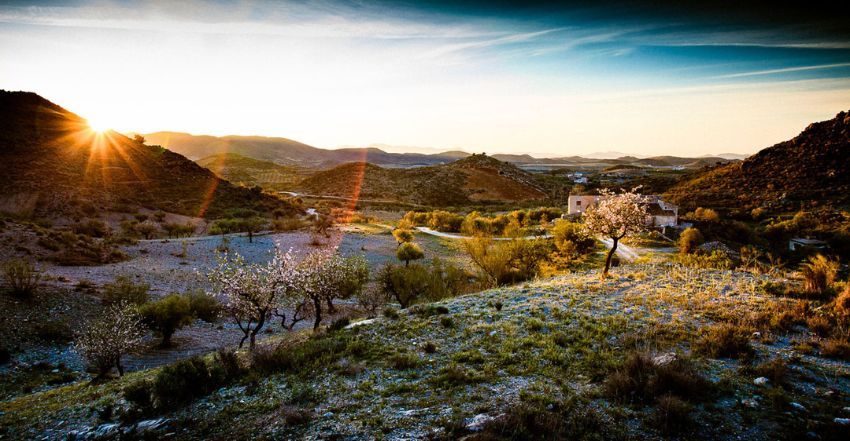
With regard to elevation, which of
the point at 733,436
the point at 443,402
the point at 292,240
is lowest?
the point at 292,240

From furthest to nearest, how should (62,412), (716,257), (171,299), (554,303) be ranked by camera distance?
(716,257) → (171,299) → (554,303) → (62,412)

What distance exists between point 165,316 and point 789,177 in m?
69.2

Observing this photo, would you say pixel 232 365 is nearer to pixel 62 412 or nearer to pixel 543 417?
pixel 62 412

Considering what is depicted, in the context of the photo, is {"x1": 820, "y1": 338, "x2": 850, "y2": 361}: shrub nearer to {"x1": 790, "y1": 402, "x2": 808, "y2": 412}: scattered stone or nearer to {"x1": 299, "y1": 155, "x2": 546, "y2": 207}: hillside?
{"x1": 790, "y1": 402, "x2": 808, "y2": 412}: scattered stone

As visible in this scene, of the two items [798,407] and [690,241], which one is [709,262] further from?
[798,407]

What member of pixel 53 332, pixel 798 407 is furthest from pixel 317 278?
pixel 798 407

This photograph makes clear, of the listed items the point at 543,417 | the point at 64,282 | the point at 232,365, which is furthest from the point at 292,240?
the point at 543,417

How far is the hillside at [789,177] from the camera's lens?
4556cm

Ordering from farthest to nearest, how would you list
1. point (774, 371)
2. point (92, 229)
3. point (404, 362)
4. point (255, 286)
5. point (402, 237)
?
point (402, 237), point (92, 229), point (255, 286), point (404, 362), point (774, 371)

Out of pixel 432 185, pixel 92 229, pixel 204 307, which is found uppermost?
pixel 432 185

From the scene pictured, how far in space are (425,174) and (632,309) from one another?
309ft

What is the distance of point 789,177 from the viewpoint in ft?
167

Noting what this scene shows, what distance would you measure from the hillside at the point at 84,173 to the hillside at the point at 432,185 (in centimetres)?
3458

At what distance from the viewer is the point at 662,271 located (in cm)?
1791
